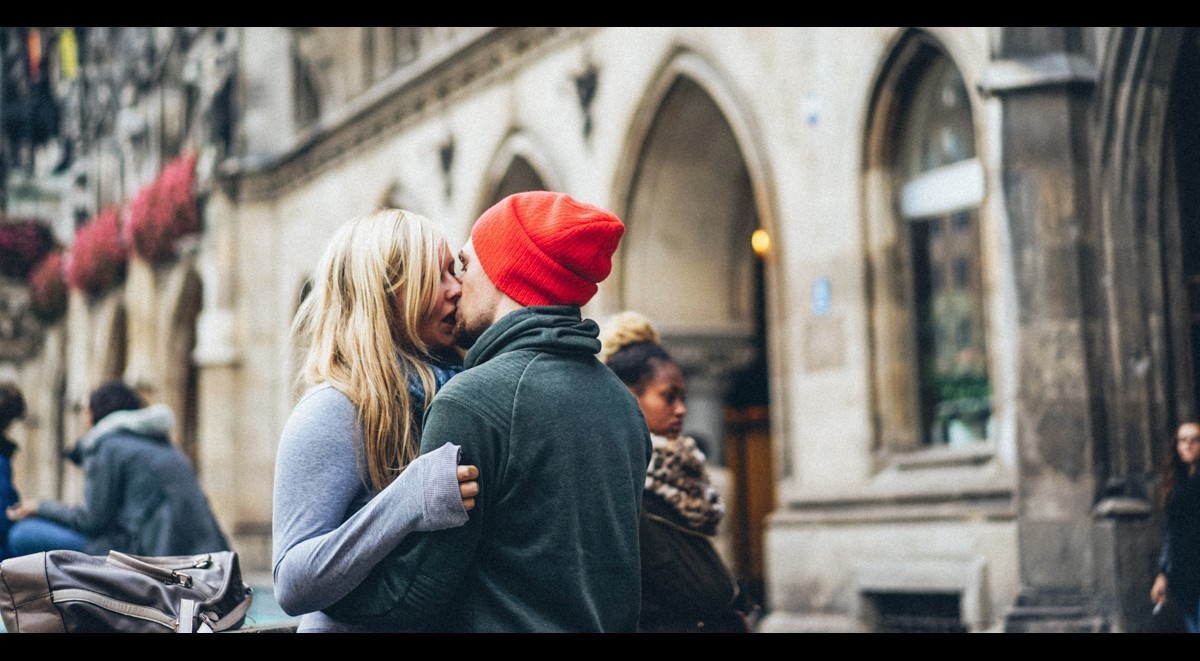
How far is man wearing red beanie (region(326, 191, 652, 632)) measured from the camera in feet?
9.12

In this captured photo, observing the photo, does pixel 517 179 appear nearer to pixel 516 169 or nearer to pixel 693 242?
pixel 516 169

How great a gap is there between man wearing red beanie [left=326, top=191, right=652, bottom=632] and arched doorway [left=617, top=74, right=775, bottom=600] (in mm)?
11191

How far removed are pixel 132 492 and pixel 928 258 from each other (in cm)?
587

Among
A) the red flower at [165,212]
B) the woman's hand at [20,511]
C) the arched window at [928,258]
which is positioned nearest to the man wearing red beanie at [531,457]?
the woman's hand at [20,511]

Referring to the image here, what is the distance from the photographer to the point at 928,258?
11695 mm

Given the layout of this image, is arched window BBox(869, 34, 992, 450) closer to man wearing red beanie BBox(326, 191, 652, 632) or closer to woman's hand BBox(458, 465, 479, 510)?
man wearing red beanie BBox(326, 191, 652, 632)

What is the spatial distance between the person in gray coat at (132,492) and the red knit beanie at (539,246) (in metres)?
4.81

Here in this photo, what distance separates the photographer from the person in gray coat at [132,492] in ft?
24.6

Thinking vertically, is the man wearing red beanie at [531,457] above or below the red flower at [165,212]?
below

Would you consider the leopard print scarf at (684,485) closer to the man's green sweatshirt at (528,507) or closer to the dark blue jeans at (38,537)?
the man's green sweatshirt at (528,507)

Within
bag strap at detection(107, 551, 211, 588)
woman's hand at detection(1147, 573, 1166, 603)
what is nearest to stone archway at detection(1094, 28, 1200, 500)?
woman's hand at detection(1147, 573, 1166, 603)

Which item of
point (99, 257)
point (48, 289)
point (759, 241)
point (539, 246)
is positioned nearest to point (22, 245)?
point (48, 289)
